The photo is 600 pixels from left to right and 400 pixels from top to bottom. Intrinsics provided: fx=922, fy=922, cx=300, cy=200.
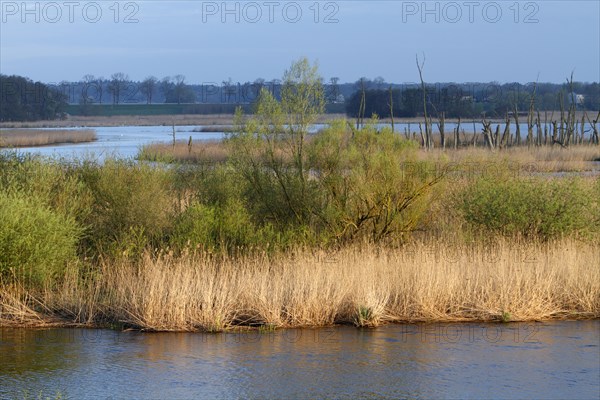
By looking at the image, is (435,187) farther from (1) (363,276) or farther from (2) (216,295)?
(2) (216,295)

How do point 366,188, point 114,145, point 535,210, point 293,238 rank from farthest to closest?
point 114,145 → point 535,210 → point 366,188 → point 293,238

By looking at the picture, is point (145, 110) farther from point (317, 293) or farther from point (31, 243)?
point (317, 293)

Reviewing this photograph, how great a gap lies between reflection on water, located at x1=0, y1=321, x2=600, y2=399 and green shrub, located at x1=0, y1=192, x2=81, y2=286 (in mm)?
1480

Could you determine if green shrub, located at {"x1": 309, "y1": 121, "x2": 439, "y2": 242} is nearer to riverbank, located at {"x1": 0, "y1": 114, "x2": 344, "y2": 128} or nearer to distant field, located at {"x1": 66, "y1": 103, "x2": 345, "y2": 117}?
riverbank, located at {"x1": 0, "y1": 114, "x2": 344, "y2": 128}

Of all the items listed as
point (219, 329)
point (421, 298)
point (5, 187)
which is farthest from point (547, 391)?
point (5, 187)

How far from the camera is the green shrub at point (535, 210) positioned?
56.6 feet

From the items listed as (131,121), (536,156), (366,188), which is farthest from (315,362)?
(131,121)

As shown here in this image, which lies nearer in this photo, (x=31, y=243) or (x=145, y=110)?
(x=31, y=243)

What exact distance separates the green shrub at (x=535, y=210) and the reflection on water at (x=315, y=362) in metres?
4.01

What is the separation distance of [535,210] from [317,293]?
5.88 m

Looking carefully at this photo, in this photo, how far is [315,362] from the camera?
11.3m

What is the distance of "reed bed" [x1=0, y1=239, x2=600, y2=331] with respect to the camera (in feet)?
43.5

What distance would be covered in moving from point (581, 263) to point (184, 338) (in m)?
6.55

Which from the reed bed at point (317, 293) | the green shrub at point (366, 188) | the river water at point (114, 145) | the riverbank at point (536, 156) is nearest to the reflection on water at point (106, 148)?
the river water at point (114, 145)
